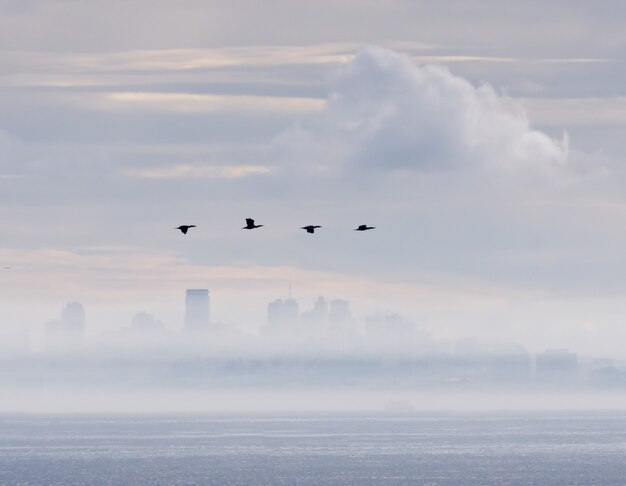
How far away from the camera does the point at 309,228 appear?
441 ft

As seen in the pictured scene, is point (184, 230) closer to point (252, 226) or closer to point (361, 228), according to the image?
point (252, 226)

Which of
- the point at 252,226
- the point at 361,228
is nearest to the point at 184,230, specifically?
the point at 252,226

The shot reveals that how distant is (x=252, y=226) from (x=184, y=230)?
767 centimetres

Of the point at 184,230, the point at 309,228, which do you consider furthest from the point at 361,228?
the point at 184,230

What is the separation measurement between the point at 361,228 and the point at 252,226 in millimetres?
9668

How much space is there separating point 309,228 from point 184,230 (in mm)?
12529

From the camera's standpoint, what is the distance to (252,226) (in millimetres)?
135250

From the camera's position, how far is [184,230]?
140 metres

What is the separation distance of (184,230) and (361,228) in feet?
54.3

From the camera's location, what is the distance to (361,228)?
5335 inches

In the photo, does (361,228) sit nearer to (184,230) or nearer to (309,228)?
(309,228)

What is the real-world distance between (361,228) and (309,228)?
4747 millimetres
